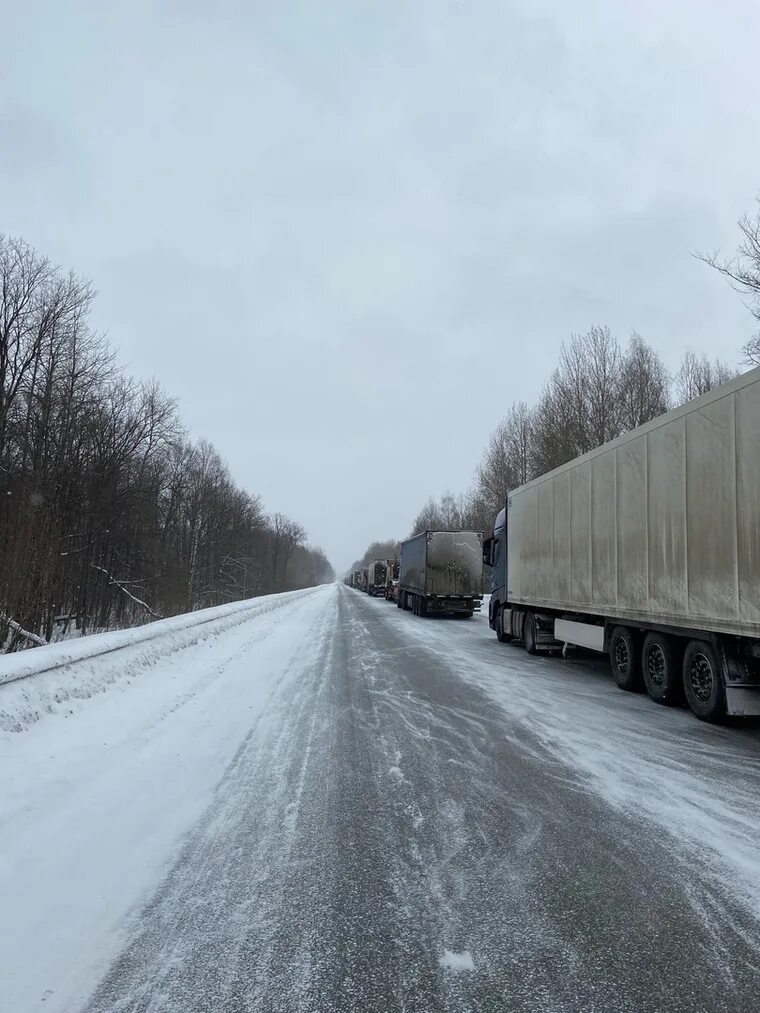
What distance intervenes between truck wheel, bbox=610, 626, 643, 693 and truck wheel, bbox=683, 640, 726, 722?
137cm

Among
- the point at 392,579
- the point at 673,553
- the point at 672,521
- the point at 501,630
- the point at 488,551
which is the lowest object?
the point at 501,630

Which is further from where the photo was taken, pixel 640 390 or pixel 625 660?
pixel 640 390

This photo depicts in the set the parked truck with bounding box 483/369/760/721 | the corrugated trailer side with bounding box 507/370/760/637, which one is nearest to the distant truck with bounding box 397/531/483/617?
the parked truck with bounding box 483/369/760/721

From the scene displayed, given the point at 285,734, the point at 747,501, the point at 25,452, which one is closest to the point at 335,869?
the point at 285,734

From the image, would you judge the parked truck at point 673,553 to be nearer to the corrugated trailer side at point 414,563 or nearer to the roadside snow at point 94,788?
the roadside snow at point 94,788

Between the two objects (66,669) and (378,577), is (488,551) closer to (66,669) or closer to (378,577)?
(66,669)

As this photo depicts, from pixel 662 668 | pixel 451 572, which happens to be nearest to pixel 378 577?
pixel 451 572

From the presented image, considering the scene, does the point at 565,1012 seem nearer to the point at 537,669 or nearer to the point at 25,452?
the point at 537,669

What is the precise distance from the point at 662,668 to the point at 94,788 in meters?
7.39

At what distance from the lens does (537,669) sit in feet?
42.2

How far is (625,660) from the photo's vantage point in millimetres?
10359

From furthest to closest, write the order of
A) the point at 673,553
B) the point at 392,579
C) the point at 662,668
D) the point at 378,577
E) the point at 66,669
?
the point at 378,577 → the point at 392,579 → the point at 662,668 → the point at 673,553 → the point at 66,669

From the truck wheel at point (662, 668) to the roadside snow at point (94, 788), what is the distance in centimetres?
543

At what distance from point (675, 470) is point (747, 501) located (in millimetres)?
1555
